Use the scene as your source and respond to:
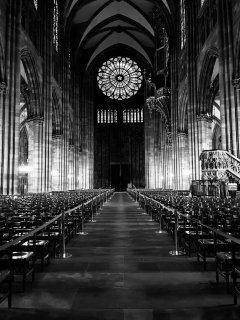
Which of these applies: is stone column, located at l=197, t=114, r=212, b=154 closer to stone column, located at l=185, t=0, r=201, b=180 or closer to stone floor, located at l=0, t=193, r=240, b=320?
stone column, located at l=185, t=0, r=201, b=180

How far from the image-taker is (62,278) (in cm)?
522

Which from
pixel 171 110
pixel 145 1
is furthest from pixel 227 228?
pixel 145 1

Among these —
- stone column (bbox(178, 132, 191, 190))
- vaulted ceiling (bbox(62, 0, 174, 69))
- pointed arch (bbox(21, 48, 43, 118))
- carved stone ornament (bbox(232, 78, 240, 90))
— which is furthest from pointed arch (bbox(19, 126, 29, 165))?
carved stone ornament (bbox(232, 78, 240, 90))

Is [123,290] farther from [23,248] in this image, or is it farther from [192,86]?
[192,86]

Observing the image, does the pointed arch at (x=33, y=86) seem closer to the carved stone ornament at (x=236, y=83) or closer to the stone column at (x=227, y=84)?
the stone column at (x=227, y=84)

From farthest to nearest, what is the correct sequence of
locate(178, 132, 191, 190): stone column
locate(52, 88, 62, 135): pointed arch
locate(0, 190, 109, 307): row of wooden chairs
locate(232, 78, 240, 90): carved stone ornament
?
locate(52, 88, 62, 135): pointed arch
locate(178, 132, 191, 190): stone column
locate(232, 78, 240, 90): carved stone ornament
locate(0, 190, 109, 307): row of wooden chairs

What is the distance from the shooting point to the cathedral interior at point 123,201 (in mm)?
4344

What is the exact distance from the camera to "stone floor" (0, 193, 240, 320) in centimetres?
374

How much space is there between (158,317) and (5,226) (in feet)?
12.3

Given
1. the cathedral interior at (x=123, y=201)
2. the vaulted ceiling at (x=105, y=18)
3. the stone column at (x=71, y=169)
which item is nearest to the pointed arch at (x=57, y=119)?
the cathedral interior at (x=123, y=201)

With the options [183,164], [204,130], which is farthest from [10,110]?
[183,164]

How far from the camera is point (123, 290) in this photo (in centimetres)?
459

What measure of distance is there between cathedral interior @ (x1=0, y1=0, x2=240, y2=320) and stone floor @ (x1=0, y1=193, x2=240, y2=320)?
0.8 inches

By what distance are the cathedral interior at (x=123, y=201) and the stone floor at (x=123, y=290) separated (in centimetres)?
2
